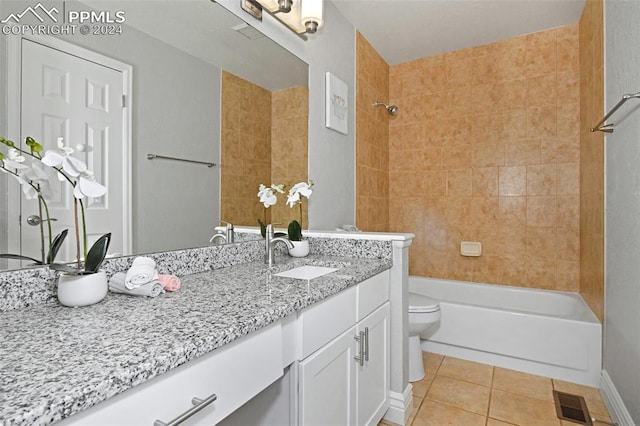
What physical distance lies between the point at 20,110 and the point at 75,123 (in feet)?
0.41

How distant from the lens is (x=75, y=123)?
101cm

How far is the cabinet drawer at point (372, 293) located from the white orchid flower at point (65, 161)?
1036mm

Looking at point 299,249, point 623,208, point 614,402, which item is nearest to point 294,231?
point 299,249

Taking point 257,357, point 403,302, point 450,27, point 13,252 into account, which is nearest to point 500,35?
point 450,27

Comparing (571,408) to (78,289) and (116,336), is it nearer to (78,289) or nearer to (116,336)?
(116,336)

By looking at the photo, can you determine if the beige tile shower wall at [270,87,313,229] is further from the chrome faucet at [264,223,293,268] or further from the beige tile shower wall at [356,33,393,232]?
the beige tile shower wall at [356,33,393,232]

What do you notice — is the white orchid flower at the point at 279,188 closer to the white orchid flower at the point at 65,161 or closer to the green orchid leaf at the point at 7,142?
the white orchid flower at the point at 65,161

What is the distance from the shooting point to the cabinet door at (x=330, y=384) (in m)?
1.10

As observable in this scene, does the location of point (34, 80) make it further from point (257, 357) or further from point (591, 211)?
point (591, 211)

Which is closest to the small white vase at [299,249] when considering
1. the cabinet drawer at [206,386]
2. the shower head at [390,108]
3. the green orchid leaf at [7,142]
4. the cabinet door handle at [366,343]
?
the cabinet door handle at [366,343]

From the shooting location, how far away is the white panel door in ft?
3.05

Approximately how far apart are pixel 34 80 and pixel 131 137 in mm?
293

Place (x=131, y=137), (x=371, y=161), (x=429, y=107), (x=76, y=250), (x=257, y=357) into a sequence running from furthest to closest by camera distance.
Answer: (x=429, y=107), (x=371, y=161), (x=131, y=137), (x=76, y=250), (x=257, y=357)

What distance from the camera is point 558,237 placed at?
2770mm
